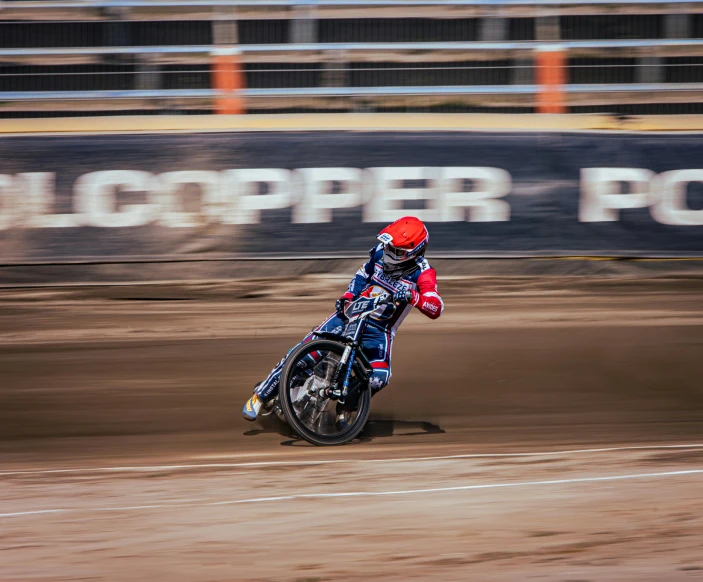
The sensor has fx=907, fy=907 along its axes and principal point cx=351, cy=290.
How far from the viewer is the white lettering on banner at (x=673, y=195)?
37.2 ft

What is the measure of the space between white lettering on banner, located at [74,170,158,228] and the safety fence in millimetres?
2683

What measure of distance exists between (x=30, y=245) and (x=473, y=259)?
17.7 ft

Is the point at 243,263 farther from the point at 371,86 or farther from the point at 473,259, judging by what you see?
the point at 371,86

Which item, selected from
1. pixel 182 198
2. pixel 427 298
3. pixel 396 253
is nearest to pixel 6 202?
pixel 182 198

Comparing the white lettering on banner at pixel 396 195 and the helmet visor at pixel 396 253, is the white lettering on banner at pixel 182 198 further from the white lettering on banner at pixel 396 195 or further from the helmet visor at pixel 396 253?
the helmet visor at pixel 396 253

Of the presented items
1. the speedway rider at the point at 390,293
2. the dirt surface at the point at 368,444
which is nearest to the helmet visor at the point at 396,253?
the speedway rider at the point at 390,293

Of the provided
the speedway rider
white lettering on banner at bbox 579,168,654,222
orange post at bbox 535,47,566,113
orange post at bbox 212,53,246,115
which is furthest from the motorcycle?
orange post at bbox 535,47,566,113

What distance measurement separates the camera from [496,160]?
37.2 ft

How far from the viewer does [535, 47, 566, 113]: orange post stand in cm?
1327

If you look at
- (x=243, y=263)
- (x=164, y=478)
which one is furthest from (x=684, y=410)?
(x=243, y=263)

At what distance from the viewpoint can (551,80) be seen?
43.8ft

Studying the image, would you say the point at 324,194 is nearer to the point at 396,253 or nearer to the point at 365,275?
the point at 365,275

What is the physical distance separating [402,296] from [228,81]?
328 inches

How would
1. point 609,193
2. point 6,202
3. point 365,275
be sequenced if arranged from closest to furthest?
point 365,275 < point 6,202 < point 609,193
